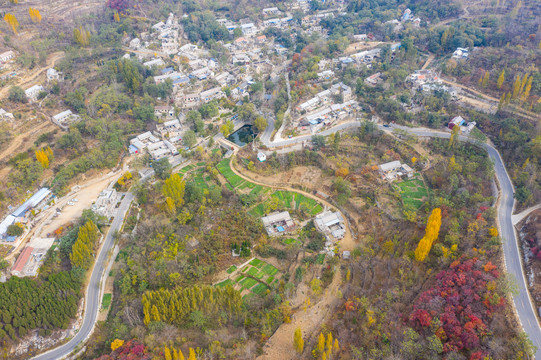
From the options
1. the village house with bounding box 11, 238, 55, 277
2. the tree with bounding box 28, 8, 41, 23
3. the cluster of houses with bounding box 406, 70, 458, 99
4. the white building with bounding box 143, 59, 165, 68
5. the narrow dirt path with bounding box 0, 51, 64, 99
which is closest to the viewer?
the village house with bounding box 11, 238, 55, 277

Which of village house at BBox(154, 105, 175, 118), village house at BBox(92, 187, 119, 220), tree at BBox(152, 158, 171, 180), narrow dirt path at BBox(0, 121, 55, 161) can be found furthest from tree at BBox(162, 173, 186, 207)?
narrow dirt path at BBox(0, 121, 55, 161)

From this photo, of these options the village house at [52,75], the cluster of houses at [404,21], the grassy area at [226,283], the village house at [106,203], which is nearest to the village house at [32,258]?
the village house at [106,203]

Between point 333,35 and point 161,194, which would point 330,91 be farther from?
point 161,194

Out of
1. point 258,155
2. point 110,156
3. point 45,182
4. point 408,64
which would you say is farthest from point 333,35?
point 45,182

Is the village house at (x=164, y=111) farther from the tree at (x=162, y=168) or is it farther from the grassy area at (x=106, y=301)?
the grassy area at (x=106, y=301)

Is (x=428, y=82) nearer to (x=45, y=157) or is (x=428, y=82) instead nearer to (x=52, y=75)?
(x=45, y=157)

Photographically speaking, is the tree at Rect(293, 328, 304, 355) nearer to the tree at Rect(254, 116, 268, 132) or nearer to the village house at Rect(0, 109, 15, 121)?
the tree at Rect(254, 116, 268, 132)
